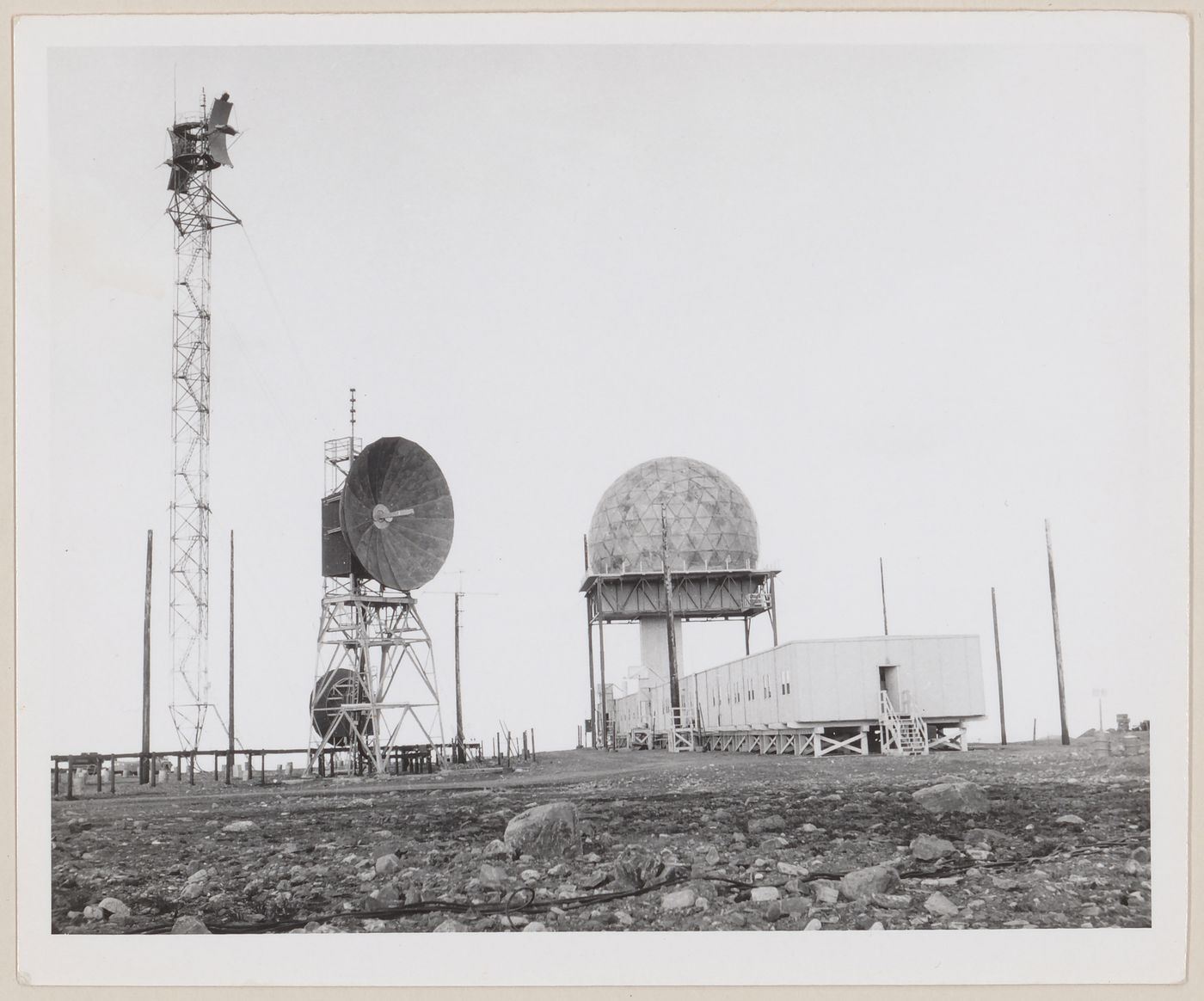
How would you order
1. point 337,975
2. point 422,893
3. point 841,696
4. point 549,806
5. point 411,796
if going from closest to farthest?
point 337,975, point 422,893, point 549,806, point 411,796, point 841,696

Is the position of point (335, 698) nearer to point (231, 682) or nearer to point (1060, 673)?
point (231, 682)

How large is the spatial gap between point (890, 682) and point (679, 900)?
16.4 metres

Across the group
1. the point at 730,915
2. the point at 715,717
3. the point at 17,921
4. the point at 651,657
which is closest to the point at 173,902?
the point at 17,921

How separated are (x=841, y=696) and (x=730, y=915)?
51.6 feet

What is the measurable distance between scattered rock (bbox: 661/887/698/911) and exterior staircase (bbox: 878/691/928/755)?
15.0m

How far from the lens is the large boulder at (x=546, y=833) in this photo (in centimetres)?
1304

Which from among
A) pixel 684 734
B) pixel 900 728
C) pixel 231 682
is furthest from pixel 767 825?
pixel 684 734

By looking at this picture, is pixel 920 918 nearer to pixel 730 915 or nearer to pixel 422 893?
pixel 730 915

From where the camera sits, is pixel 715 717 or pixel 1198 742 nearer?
pixel 1198 742

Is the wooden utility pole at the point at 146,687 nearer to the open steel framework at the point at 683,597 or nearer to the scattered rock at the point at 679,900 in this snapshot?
the scattered rock at the point at 679,900

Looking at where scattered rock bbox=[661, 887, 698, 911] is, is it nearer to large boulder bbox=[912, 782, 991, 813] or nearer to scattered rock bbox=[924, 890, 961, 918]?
scattered rock bbox=[924, 890, 961, 918]

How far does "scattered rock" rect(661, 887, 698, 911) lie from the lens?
1180 cm

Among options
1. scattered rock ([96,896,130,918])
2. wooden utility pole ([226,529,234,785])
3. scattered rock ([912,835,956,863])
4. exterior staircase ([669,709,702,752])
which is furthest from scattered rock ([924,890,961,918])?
exterior staircase ([669,709,702,752])

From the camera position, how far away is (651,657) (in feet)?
162
